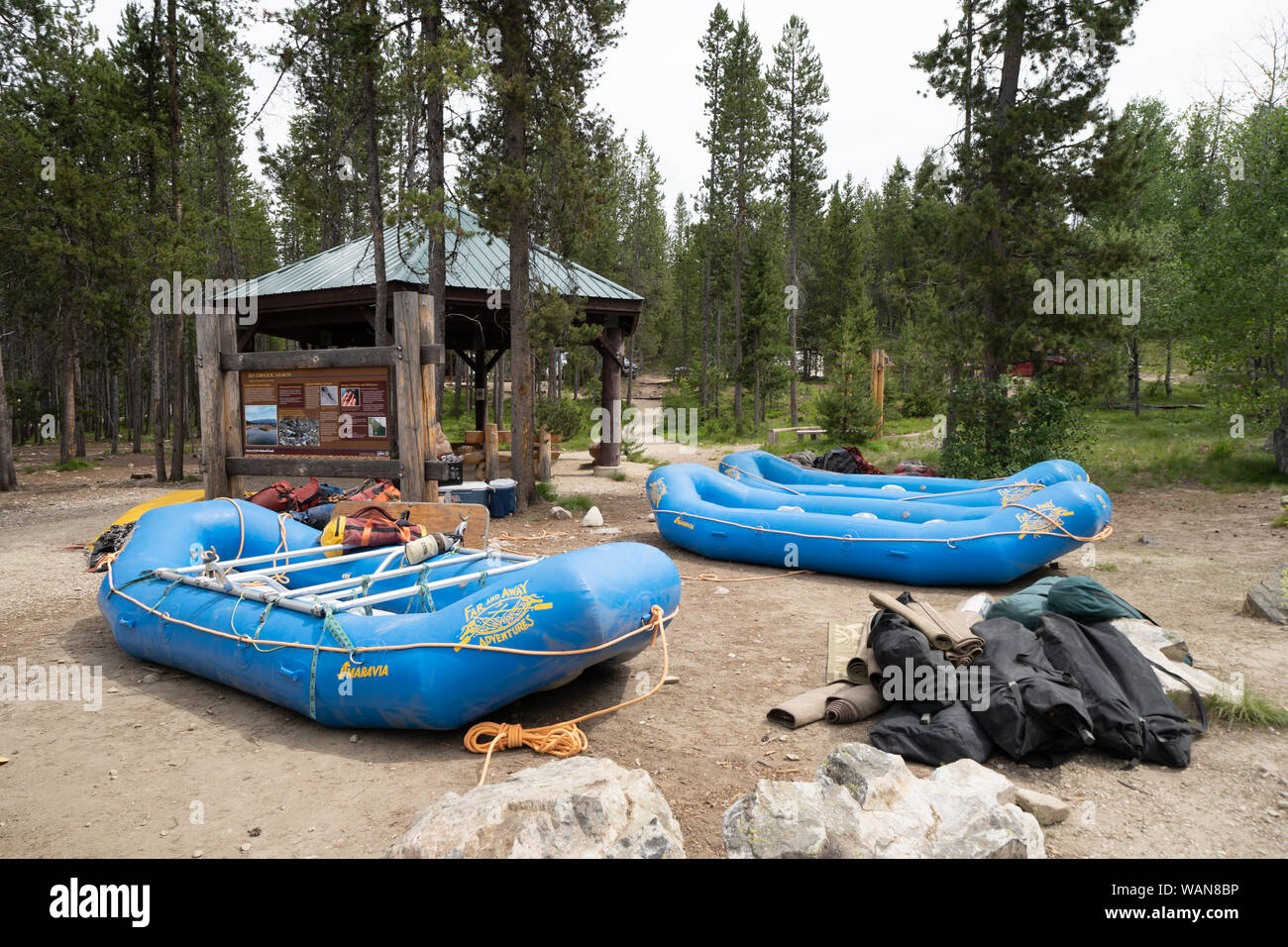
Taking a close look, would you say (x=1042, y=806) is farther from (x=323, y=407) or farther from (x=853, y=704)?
(x=323, y=407)

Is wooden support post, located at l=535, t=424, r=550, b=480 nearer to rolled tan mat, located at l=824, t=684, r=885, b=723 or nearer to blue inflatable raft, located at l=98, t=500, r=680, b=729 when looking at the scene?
blue inflatable raft, located at l=98, t=500, r=680, b=729

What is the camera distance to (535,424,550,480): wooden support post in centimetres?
1570

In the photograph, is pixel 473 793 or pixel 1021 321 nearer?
pixel 473 793

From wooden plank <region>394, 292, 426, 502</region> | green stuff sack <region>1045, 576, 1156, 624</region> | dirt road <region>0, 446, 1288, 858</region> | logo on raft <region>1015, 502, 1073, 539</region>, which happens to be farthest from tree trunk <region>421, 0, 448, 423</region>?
green stuff sack <region>1045, 576, 1156, 624</region>

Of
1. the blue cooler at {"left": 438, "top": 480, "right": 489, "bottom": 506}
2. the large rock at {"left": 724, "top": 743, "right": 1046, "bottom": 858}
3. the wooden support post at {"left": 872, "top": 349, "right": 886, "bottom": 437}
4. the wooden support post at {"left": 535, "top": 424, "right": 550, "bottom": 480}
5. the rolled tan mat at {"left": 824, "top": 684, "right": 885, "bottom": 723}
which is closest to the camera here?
the large rock at {"left": 724, "top": 743, "right": 1046, "bottom": 858}

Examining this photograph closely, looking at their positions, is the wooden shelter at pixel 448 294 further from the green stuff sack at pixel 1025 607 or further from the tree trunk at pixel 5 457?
the green stuff sack at pixel 1025 607

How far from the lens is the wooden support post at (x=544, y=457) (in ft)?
51.5

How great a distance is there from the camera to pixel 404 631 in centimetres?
443

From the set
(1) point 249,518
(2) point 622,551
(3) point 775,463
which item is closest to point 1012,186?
(3) point 775,463

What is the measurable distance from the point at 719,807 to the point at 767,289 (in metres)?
28.7

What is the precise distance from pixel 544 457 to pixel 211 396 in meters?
6.81

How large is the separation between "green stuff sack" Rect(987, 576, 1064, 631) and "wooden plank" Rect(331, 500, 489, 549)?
459 cm

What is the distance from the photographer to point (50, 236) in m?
16.4
